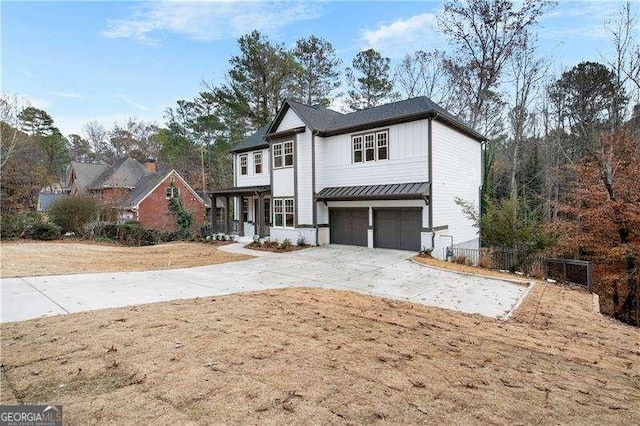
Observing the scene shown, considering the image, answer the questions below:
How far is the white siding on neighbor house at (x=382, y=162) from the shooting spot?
15.2 metres

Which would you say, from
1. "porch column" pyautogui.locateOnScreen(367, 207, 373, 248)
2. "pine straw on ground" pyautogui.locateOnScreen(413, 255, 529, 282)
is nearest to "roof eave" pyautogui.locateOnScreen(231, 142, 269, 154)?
"porch column" pyautogui.locateOnScreen(367, 207, 373, 248)

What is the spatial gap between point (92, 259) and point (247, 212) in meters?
10.6

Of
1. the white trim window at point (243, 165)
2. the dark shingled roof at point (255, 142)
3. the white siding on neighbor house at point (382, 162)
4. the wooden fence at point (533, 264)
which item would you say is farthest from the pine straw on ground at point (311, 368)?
the white trim window at point (243, 165)

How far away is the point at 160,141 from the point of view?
45812 millimetres

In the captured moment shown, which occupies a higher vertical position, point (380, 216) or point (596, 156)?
point (596, 156)

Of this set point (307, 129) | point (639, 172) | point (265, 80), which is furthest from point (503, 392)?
point (265, 80)

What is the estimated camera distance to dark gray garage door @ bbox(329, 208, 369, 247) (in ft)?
56.6

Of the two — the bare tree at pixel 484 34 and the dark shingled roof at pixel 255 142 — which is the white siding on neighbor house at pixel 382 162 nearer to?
the dark shingled roof at pixel 255 142

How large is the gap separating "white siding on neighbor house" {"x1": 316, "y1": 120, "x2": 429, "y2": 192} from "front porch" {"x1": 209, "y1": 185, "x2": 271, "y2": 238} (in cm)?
408

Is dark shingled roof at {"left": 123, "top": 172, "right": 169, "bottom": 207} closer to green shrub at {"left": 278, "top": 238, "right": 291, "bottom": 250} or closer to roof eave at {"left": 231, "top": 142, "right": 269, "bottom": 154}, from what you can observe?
roof eave at {"left": 231, "top": 142, "right": 269, "bottom": 154}

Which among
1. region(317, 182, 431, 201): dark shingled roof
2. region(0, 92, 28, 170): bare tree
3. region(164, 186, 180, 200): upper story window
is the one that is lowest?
region(317, 182, 431, 201): dark shingled roof

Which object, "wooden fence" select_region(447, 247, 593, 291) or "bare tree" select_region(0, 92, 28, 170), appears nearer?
"wooden fence" select_region(447, 247, 593, 291)

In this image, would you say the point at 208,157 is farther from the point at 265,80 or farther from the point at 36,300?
the point at 36,300

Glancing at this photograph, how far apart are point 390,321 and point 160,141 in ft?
153
